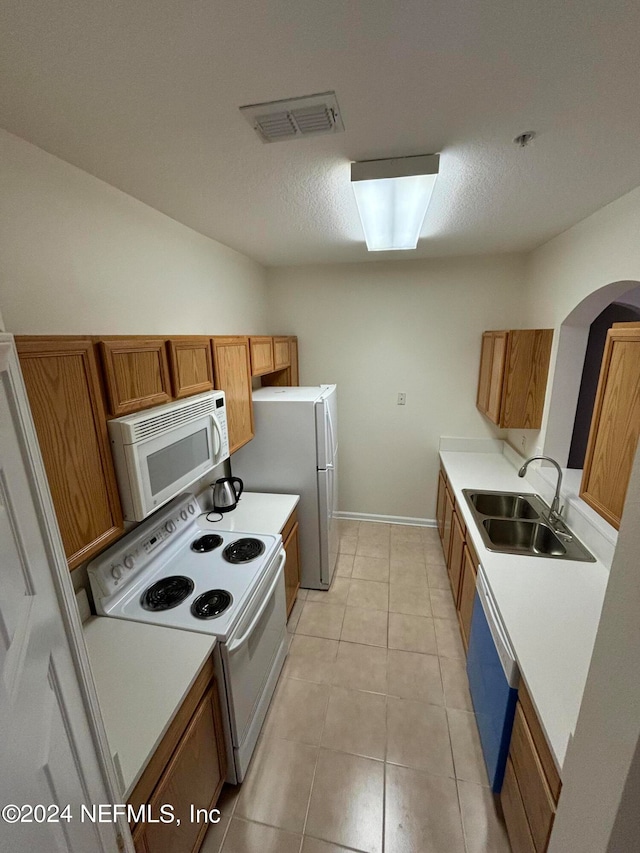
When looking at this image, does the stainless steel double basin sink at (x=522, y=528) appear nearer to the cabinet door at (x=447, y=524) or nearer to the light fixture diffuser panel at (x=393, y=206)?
the cabinet door at (x=447, y=524)

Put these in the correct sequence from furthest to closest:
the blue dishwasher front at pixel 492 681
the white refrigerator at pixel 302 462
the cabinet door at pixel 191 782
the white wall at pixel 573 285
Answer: the white refrigerator at pixel 302 462 → the white wall at pixel 573 285 → the blue dishwasher front at pixel 492 681 → the cabinet door at pixel 191 782

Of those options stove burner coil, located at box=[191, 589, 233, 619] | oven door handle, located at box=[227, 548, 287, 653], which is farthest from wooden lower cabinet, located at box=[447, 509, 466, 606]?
stove burner coil, located at box=[191, 589, 233, 619]

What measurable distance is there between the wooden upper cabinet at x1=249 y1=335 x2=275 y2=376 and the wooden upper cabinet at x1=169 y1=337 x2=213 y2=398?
0.54m

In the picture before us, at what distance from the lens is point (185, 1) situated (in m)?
0.69

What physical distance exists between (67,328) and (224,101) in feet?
3.05

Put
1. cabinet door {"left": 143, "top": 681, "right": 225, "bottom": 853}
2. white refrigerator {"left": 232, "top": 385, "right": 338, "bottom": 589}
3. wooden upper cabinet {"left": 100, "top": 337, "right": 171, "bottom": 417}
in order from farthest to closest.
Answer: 1. white refrigerator {"left": 232, "top": 385, "right": 338, "bottom": 589}
2. wooden upper cabinet {"left": 100, "top": 337, "right": 171, "bottom": 417}
3. cabinet door {"left": 143, "top": 681, "right": 225, "bottom": 853}

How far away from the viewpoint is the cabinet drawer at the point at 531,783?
1.00 metres

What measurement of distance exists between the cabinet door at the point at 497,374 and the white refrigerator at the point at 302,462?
120 cm

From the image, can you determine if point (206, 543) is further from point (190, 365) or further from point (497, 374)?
point (497, 374)

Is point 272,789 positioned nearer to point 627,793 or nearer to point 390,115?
point 627,793

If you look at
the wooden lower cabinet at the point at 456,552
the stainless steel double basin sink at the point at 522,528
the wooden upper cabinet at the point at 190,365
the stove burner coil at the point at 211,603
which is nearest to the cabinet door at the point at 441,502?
the wooden lower cabinet at the point at 456,552

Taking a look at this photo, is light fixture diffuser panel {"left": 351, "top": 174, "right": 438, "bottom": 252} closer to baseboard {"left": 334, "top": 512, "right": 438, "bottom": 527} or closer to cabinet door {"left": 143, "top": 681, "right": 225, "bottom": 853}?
cabinet door {"left": 143, "top": 681, "right": 225, "bottom": 853}

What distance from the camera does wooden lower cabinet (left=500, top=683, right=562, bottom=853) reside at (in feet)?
3.27

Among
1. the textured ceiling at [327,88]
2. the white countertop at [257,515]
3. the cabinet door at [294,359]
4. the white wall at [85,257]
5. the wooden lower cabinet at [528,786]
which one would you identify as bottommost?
the wooden lower cabinet at [528,786]
